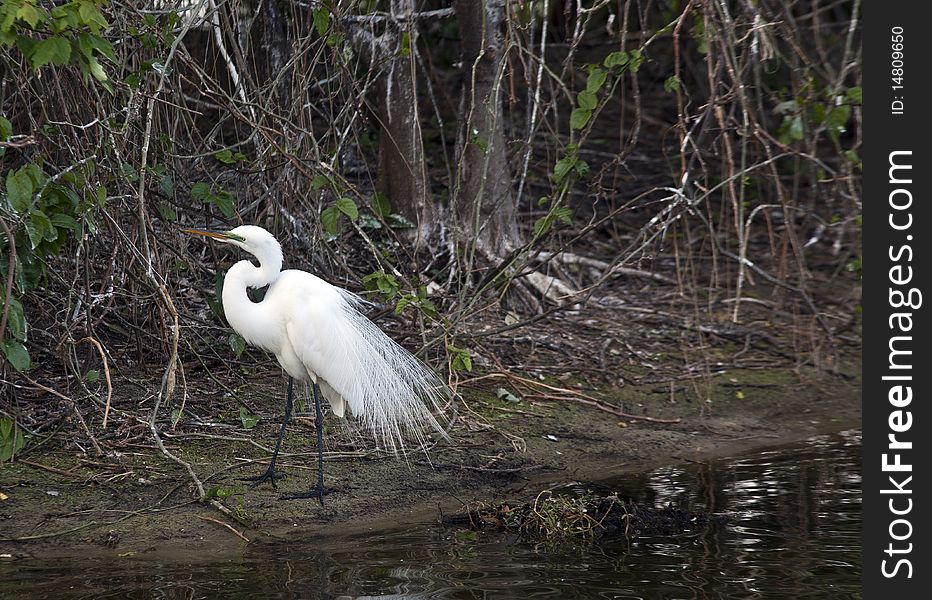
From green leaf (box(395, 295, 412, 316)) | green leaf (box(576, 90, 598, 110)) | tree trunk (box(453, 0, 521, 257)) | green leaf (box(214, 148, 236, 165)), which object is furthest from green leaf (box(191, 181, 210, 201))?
tree trunk (box(453, 0, 521, 257))

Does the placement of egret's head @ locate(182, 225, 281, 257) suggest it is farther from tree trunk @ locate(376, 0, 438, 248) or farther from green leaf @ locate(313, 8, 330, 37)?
tree trunk @ locate(376, 0, 438, 248)

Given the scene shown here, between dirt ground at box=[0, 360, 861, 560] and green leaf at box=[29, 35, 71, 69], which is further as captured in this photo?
dirt ground at box=[0, 360, 861, 560]

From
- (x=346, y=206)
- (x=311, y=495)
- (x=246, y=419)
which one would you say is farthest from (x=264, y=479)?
(x=346, y=206)

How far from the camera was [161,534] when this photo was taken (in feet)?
14.0

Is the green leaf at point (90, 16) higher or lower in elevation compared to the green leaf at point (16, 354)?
higher

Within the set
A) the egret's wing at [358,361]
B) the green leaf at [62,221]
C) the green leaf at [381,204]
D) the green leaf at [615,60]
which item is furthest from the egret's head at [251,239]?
the green leaf at [615,60]

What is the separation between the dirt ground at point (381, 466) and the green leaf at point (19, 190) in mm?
1225

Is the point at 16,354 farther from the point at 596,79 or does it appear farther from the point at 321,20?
the point at 596,79

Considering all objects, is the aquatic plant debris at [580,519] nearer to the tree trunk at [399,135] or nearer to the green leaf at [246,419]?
the green leaf at [246,419]

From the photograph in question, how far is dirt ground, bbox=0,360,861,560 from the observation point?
4.32 meters

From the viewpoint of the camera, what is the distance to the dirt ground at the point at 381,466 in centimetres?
432

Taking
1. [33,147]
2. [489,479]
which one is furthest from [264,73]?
[489,479]

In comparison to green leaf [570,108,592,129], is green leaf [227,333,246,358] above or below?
below

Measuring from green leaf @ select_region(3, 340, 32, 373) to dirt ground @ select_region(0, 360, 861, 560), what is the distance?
2.08 feet
